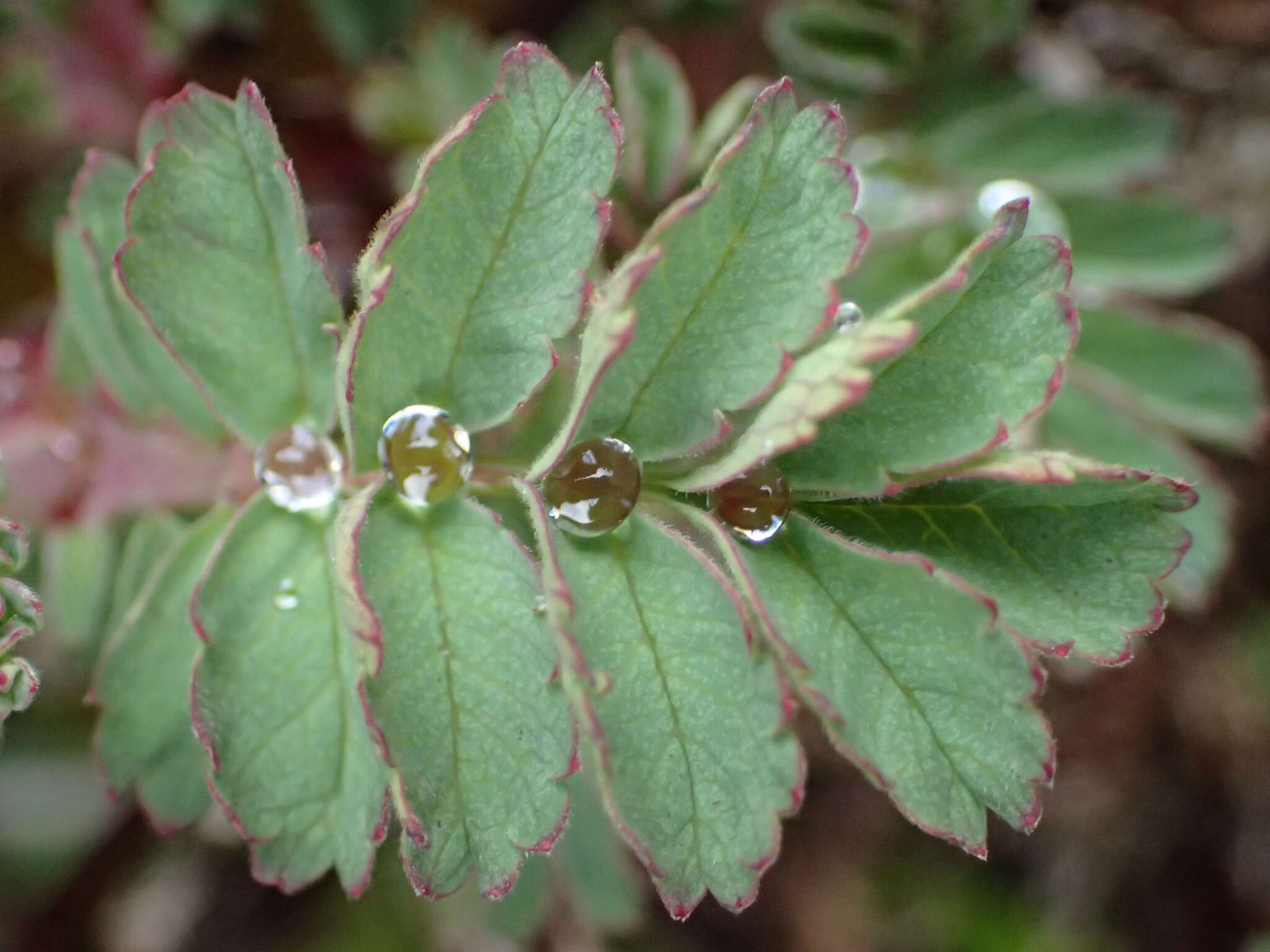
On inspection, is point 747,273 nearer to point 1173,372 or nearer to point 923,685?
point 923,685

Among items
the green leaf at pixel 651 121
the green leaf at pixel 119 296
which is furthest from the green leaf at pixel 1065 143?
the green leaf at pixel 119 296

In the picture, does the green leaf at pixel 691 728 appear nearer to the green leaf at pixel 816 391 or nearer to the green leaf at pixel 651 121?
the green leaf at pixel 816 391

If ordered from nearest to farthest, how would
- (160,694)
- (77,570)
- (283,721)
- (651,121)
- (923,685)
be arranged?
(923,685) → (283,721) → (160,694) → (77,570) → (651,121)

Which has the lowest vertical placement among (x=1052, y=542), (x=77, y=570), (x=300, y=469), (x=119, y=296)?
(x=77, y=570)

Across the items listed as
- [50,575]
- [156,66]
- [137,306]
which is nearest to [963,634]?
[137,306]

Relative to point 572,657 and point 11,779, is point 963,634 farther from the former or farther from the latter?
point 11,779

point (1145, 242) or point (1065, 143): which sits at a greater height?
point (1065, 143)

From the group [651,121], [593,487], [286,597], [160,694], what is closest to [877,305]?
[651,121]
